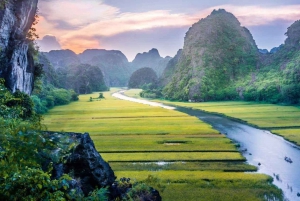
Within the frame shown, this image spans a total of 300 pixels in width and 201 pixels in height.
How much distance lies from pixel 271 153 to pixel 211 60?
80.9 meters

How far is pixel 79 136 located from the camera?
11.2 metres

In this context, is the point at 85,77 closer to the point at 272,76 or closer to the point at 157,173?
the point at 272,76

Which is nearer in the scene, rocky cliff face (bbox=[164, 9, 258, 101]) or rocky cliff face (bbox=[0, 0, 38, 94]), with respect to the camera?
rocky cliff face (bbox=[0, 0, 38, 94])

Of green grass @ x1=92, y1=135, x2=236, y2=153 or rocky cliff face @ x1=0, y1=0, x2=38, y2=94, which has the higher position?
rocky cliff face @ x1=0, y1=0, x2=38, y2=94

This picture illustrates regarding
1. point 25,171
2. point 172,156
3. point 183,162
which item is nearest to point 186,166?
point 183,162

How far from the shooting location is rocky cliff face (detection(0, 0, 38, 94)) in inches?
741

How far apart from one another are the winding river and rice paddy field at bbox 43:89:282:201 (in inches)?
38.8

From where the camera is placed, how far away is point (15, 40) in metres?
20.8

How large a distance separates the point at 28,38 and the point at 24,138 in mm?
21348

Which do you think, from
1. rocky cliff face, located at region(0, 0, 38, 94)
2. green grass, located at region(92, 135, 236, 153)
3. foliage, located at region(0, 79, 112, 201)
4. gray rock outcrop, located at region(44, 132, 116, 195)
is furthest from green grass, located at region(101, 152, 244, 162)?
foliage, located at region(0, 79, 112, 201)

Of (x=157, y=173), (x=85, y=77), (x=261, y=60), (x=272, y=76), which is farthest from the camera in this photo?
(x=85, y=77)

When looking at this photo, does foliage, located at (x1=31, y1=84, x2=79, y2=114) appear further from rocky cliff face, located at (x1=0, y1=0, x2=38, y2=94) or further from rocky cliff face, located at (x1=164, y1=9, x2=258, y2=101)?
rocky cliff face, located at (x1=164, y1=9, x2=258, y2=101)

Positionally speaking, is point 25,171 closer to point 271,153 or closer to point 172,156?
point 172,156

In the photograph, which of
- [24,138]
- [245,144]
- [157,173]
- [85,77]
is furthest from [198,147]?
[85,77]
